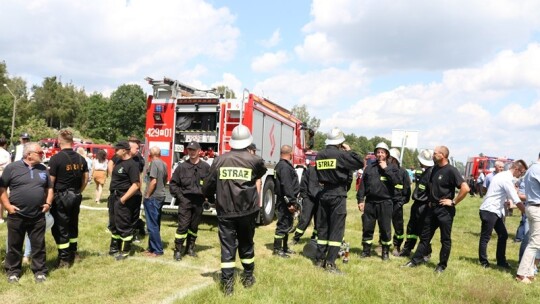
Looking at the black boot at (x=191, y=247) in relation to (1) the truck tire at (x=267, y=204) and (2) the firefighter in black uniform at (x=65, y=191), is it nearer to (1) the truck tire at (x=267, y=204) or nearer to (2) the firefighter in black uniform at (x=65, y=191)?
(2) the firefighter in black uniform at (x=65, y=191)

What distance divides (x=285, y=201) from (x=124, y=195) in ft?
8.36

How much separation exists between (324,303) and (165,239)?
4.25m

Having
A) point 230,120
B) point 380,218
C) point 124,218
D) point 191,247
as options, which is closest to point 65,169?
point 124,218

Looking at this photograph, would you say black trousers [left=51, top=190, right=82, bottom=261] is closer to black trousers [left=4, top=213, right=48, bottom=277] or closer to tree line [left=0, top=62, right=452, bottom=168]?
black trousers [left=4, top=213, right=48, bottom=277]

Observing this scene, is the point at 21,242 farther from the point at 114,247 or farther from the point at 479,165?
the point at 479,165

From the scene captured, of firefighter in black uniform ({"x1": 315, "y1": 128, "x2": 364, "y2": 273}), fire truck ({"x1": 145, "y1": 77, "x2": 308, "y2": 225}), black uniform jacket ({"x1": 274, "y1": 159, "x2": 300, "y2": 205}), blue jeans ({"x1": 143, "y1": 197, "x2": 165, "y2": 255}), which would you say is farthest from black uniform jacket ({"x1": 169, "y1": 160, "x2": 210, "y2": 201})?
fire truck ({"x1": 145, "y1": 77, "x2": 308, "y2": 225})

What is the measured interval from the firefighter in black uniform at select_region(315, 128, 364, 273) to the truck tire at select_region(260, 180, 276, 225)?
3.58 metres

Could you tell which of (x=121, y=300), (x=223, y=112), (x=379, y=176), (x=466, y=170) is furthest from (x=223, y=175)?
(x=466, y=170)

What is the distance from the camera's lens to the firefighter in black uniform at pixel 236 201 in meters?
4.72

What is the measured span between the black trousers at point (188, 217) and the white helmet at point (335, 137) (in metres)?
2.19

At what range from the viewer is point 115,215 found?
6.25 m

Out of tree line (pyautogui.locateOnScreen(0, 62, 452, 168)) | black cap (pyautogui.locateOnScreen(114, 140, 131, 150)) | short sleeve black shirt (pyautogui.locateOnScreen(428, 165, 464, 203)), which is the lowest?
short sleeve black shirt (pyautogui.locateOnScreen(428, 165, 464, 203))

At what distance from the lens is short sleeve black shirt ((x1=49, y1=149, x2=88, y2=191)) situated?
5.57 meters

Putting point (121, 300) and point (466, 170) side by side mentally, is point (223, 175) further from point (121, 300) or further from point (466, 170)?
point (466, 170)
